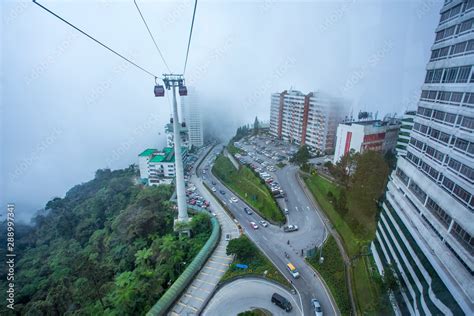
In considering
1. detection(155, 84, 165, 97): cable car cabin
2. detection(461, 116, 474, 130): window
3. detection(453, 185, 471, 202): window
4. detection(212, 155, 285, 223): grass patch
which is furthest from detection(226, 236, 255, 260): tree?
detection(461, 116, 474, 130): window

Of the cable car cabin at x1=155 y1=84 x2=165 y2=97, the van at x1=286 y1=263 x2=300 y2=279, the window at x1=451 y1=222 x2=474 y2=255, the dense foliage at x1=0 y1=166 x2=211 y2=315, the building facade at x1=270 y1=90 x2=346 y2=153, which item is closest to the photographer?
the window at x1=451 y1=222 x2=474 y2=255

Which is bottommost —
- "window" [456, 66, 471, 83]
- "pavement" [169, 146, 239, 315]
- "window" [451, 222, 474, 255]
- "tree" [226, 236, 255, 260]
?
"pavement" [169, 146, 239, 315]

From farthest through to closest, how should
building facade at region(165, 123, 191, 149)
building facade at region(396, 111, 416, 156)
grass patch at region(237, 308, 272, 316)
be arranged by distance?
building facade at region(165, 123, 191, 149) < building facade at region(396, 111, 416, 156) < grass patch at region(237, 308, 272, 316)

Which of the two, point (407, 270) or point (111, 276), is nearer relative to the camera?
point (407, 270)

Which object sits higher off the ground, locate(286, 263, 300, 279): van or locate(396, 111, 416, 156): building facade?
locate(396, 111, 416, 156): building facade

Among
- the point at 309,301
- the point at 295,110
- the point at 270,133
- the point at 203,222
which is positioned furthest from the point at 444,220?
the point at 270,133

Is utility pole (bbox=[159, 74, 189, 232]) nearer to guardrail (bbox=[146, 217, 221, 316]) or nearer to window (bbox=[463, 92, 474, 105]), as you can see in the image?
guardrail (bbox=[146, 217, 221, 316])

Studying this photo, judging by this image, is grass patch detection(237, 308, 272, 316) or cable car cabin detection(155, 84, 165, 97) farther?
cable car cabin detection(155, 84, 165, 97)

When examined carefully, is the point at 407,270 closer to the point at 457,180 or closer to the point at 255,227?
the point at 457,180
